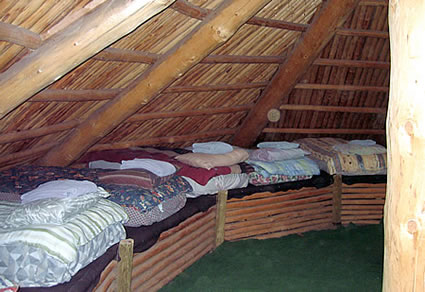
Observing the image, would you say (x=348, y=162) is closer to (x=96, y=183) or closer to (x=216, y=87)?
(x=216, y=87)

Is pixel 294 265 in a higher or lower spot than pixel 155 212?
lower

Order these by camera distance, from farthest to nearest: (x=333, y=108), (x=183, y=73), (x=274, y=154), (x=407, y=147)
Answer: (x=333, y=108) → (x=274, y=154) → (x=183, y=73) → (x=407, y=147)

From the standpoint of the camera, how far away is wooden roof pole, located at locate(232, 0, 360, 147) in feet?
12.6

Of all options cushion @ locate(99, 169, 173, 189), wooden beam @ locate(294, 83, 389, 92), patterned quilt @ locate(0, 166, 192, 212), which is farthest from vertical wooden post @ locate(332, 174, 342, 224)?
cushion @ locate(99, 169, 173, 189)

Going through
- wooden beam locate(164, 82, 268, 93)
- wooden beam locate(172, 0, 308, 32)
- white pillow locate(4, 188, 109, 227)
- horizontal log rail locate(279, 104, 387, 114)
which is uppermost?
wooden beam locate(172, 0, 308, 32)

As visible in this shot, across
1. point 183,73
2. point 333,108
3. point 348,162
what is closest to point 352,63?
point 333,108

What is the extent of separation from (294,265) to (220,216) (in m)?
0.75

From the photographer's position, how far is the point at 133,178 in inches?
125

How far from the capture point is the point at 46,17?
231 cm

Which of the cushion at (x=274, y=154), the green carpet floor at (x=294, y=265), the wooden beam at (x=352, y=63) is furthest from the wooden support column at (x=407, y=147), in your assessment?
the wooden beam at (x=352, y=63)

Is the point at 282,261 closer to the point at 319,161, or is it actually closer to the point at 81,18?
the point at 319,161

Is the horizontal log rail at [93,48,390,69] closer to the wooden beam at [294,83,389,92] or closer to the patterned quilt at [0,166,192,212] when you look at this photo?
the wooden beam at [294,83,389,92]

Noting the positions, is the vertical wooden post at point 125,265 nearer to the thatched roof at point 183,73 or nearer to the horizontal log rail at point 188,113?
the thatched roof at point 183,73

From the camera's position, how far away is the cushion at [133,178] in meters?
3.16
